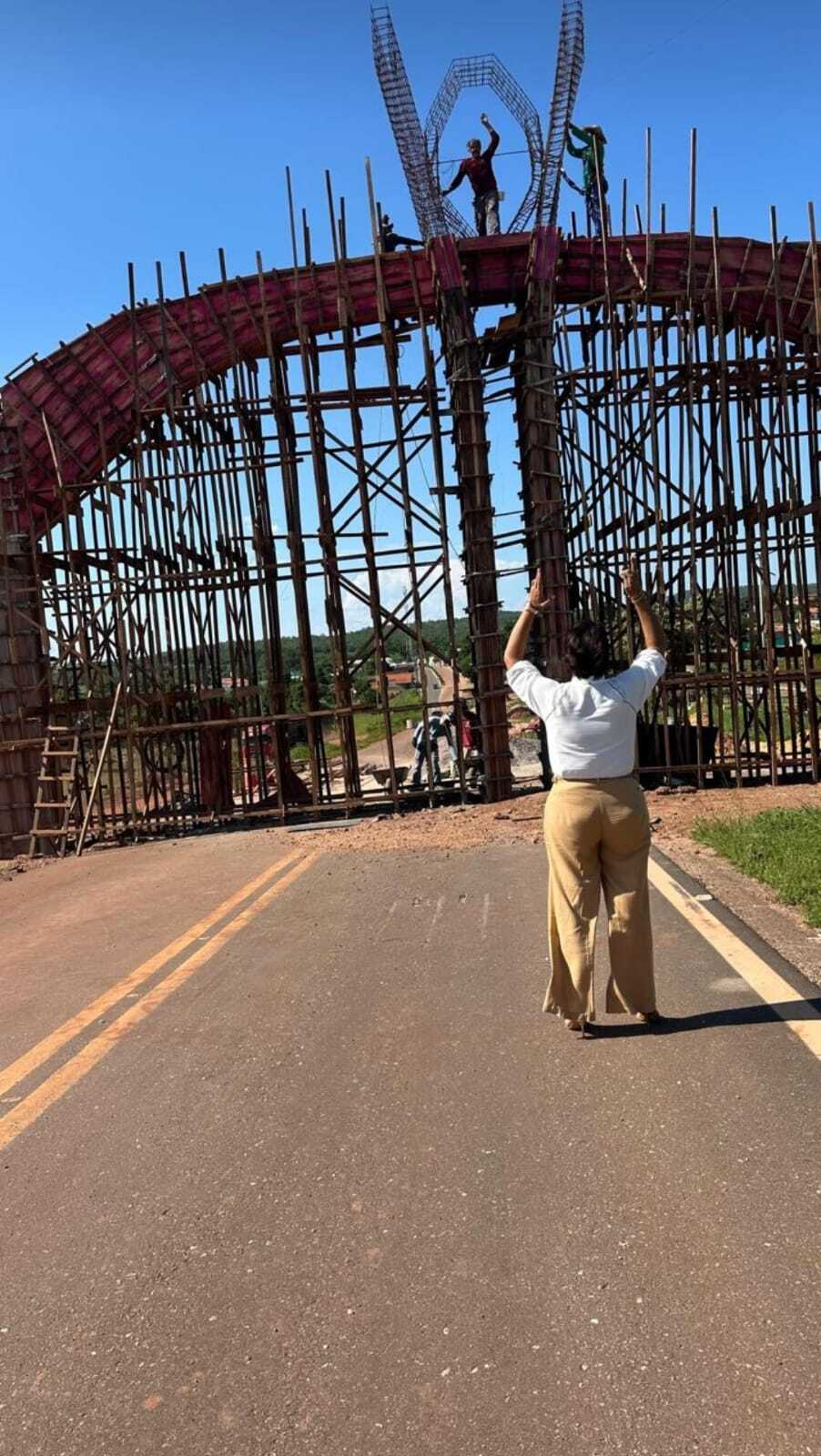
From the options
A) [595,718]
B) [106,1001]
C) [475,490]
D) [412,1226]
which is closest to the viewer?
[412,1226]

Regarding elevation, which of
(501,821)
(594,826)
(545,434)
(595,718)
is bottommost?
(501,821)

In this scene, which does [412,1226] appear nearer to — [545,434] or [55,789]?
[55,789]

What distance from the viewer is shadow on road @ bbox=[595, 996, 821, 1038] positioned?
16.0 feet

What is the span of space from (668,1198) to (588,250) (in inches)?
527

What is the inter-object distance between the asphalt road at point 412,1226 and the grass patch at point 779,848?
1215 millimetres

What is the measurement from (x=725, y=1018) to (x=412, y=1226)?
2105 millimetres

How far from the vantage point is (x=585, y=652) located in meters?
4.97

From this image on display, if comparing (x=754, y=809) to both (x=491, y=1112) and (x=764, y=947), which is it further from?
(x=491, y=1112)

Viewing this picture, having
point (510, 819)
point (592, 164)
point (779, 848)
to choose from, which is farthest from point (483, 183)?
point (779, 848)

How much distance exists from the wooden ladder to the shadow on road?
10142 millimetres

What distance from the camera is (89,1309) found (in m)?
3.13

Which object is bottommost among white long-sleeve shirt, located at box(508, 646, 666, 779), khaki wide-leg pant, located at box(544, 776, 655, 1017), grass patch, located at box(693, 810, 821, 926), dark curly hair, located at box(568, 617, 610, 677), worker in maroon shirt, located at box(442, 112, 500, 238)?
grass patch, located at box(693, 810, 821, 926)

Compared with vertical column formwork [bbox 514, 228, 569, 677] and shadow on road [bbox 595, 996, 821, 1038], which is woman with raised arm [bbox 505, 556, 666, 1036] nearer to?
shadow on road [bbox 595, 996, 821, 1038]

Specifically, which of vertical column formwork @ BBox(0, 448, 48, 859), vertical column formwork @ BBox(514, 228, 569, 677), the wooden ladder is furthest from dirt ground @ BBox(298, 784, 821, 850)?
vertical column formwork @ BBox(0, 448, 48, 859)
